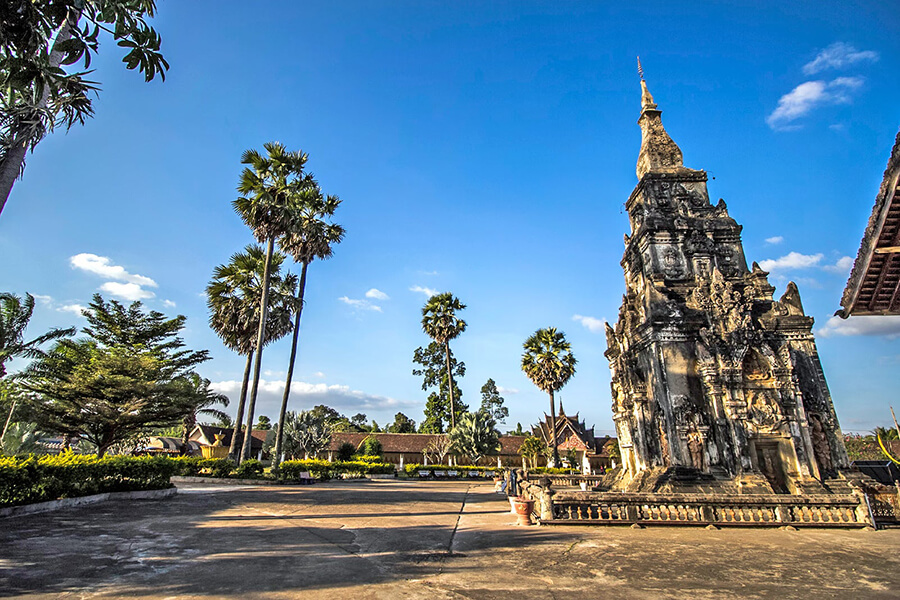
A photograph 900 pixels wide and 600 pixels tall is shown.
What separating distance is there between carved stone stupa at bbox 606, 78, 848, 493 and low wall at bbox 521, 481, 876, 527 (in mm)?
2747

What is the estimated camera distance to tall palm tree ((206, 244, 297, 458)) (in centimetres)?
2700

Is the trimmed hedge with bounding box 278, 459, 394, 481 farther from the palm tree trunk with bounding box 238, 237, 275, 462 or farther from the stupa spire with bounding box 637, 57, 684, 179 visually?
the stupa spire with bounding box 637, 57, 684, 179

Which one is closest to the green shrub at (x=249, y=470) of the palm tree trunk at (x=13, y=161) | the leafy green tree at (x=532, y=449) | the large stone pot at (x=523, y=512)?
the large stone pot at (x=523, y=512)

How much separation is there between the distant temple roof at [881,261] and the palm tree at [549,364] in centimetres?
3075

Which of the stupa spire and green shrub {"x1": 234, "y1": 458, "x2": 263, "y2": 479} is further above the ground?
the stupa spire

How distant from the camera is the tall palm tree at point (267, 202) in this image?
25.1 m

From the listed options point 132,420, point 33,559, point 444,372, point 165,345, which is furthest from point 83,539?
point 444,372

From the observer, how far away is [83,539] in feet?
27.5

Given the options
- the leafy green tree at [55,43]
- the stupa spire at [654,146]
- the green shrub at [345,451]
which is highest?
the stupa spire at [654,146]

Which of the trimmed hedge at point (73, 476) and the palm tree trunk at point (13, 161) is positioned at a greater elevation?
the palm tree trunk at point (13, 161)

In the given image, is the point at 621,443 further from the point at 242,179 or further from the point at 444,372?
the point at 444,372

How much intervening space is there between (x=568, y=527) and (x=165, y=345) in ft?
77.9

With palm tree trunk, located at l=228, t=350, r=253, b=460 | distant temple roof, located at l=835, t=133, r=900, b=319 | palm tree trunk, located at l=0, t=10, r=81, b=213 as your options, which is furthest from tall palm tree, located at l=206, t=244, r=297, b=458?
distant temple roof, located at l=835, t=133, r=900, b=319

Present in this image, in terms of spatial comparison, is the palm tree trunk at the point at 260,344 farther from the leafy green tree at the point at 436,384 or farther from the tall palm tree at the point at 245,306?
the leafy green tree at the point at 436,384
